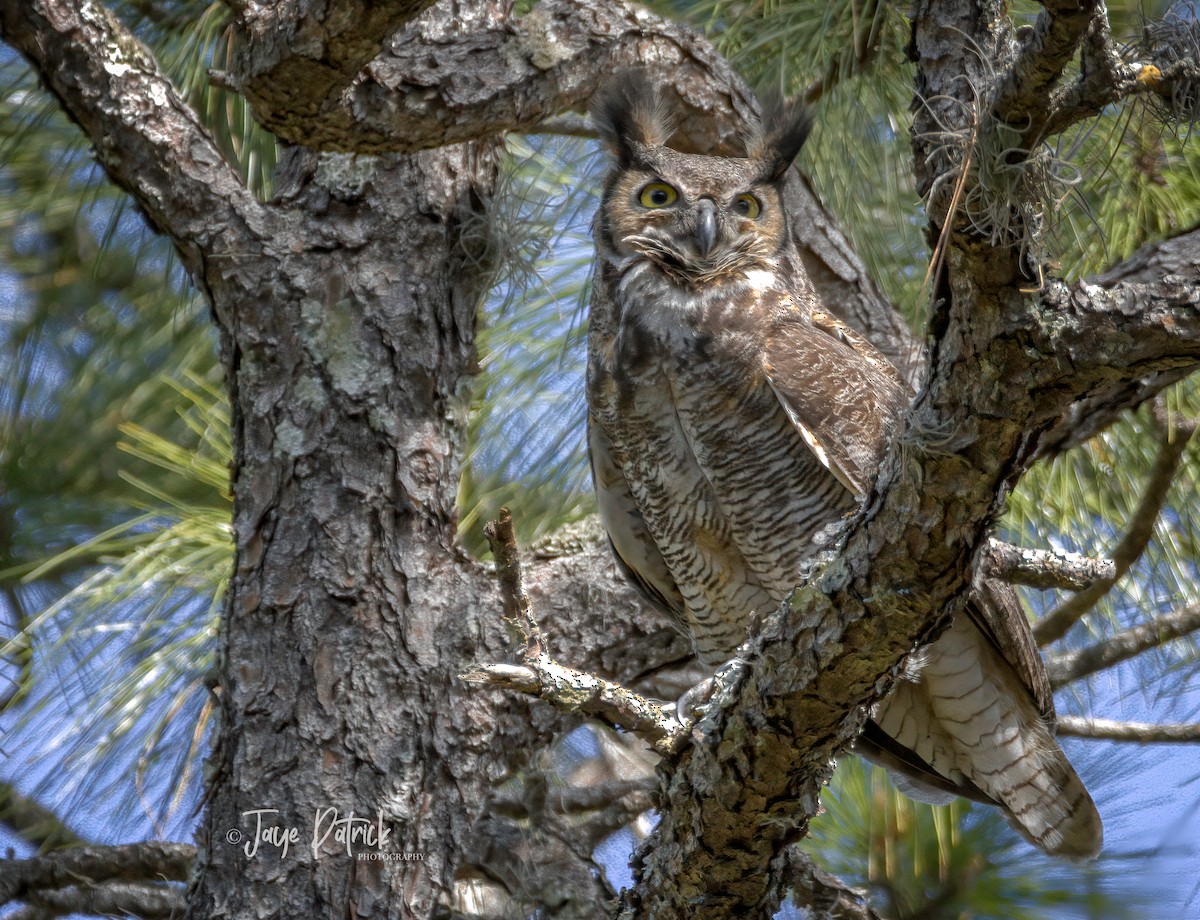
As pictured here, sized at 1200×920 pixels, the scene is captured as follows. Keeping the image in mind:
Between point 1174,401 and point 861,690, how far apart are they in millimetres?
1573

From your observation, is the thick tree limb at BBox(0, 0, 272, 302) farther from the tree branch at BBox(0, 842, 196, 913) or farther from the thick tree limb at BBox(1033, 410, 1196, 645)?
the thick tree limb at BBox(1033, 410, 1196, 645)

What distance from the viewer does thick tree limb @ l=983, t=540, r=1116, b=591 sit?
1.63 meters

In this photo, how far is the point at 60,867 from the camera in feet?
6.68

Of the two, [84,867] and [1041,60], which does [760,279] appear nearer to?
[1041,60]

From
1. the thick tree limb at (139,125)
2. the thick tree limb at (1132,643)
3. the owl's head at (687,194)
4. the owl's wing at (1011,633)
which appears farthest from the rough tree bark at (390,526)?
the thick tree limb at (1132,643)

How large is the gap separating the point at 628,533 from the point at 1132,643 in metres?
0.99

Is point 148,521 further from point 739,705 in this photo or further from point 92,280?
point 739,705

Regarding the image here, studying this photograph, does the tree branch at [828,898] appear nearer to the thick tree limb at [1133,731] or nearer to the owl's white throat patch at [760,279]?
the thick tree limb at [1133,731]

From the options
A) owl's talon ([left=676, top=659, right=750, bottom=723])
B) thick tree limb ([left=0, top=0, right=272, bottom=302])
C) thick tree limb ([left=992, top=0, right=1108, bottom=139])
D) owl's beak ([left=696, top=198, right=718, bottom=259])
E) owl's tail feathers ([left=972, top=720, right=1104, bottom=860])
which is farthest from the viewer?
owl's beak ([left=696, top=198, right=718, bottom=259])

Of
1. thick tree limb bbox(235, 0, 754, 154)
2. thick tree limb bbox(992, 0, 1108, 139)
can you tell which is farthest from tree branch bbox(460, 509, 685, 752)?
thick tree limb bbox(235, 0, 754, 154)

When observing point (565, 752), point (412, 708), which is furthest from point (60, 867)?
point (565, 752)

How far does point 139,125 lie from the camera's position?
6.67ft

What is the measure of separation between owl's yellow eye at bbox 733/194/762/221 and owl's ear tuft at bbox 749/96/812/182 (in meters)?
0.07
